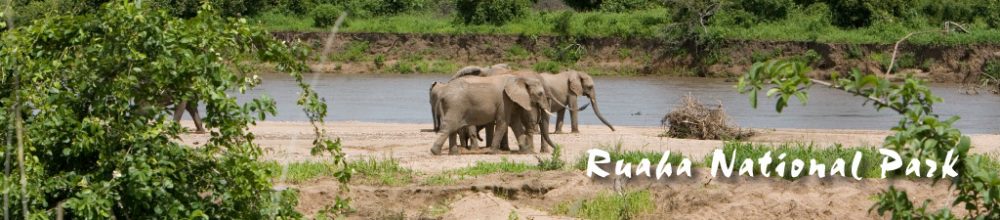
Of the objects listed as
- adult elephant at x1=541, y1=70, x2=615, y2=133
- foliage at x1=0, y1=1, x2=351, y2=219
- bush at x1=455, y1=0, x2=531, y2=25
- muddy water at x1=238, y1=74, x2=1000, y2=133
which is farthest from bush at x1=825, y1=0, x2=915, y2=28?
foliage at x1=0, y1=1, x2=351, y2=219

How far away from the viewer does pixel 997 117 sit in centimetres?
2972

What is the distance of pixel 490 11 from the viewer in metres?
47.8

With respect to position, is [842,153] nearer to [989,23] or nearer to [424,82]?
[424,82]

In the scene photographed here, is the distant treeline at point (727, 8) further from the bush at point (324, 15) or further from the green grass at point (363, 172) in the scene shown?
the green grass at point (363, 172)

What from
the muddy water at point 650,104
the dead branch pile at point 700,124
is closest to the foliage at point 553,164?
the dead branch pile at point 700,124

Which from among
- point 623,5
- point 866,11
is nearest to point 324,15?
point 623,5

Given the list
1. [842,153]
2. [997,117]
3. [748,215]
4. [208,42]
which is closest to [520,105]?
[842,153]

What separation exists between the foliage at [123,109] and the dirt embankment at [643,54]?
1296 inches

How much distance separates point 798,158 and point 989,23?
1232 inches

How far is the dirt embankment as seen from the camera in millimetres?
41094

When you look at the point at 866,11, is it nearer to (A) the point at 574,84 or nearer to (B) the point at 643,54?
(B) the point at 643,54

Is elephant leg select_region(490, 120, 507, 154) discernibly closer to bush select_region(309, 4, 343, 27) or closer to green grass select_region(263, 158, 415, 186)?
green grass select_region(263, 158, 415, 186)

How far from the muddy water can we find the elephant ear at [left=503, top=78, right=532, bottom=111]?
7.21m

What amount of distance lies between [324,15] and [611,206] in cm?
3668
